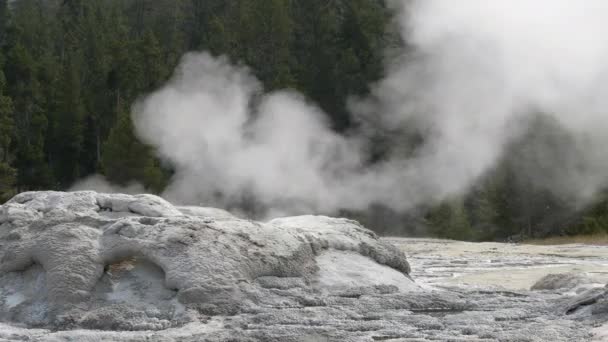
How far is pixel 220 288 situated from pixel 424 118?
99.0 feet

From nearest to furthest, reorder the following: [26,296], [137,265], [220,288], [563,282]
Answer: [220,288], [26,296], [137,265], [563,282]

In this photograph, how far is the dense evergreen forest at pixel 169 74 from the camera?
35656mm

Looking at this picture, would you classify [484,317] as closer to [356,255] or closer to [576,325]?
[576,325]

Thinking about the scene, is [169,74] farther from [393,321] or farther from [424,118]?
[393,321]

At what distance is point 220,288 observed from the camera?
9.12 meters

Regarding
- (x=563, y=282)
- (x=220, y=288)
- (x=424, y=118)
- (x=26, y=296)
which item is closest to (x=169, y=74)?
(x=424, y=118)

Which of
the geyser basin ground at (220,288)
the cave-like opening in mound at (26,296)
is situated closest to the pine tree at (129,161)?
the geyser basin ground at (220,288)

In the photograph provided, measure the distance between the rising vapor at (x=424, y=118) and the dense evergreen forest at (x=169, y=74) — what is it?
0.96 m

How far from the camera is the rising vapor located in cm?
2772

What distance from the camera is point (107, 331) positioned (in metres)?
8.20

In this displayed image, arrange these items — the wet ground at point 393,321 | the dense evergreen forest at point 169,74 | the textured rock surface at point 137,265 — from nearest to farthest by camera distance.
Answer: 1. the wet ground at point 393,321
2. the textured rock surface at point 137,265
3. the dense evergreen forest at point 169,74

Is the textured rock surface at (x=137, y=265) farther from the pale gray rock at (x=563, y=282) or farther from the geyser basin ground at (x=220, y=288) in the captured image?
the pale gray rock at (x=563, y=282)

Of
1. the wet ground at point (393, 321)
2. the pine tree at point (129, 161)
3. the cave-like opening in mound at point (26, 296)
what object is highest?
the pine tree at point (129, 161)

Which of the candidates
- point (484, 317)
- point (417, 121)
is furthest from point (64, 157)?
point (484, 317)
